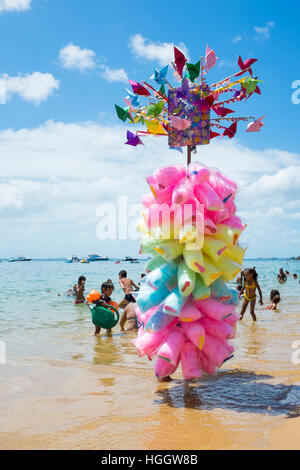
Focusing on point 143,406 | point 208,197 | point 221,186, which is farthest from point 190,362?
point 221,186

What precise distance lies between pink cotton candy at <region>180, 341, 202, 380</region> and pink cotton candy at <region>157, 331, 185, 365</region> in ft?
0.23

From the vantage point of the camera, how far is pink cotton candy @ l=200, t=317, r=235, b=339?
4238 millimetres

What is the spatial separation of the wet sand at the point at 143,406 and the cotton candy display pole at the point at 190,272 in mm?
486

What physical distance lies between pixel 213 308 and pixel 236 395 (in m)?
1.24

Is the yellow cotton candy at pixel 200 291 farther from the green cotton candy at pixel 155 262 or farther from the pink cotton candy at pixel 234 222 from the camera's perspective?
the pink cotton candy at pixel 234 222

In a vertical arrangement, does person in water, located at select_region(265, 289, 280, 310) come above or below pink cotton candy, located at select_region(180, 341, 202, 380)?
below

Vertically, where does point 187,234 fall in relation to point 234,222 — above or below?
below

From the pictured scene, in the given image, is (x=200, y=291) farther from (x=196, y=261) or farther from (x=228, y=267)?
(x=228, y=267)

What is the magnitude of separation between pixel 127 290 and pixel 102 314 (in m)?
2.51

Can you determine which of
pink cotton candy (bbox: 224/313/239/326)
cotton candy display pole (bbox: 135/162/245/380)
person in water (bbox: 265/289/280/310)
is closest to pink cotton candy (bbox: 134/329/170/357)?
cotton candy display pole (bbox: 135/162/245/380)

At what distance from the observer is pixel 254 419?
151 inches

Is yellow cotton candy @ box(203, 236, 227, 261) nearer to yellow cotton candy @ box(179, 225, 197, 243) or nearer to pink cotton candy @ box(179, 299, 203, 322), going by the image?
yellow cotton candy @ box(179, 225, 197, 243)

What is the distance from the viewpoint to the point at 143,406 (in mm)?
4285
